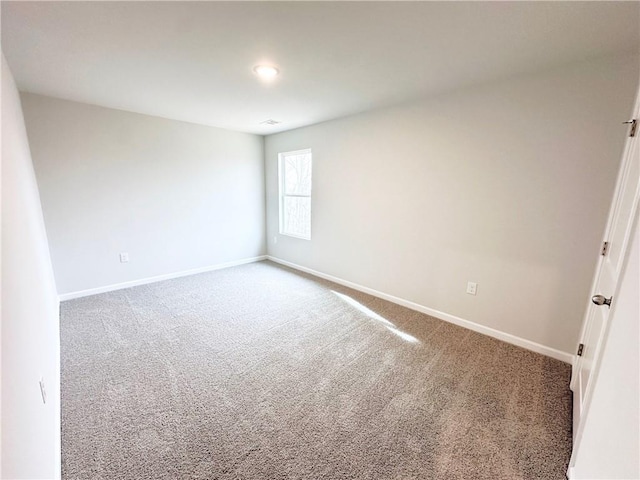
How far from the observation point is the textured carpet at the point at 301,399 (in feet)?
4.48

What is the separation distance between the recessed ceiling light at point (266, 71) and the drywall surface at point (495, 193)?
1.40 metres

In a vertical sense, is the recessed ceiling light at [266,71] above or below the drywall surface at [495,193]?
above

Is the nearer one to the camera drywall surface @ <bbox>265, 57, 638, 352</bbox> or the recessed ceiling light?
drywall surface @ <bbox>265, 57, 638, 352</bbox>

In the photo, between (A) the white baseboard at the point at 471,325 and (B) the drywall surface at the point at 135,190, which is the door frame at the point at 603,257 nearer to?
(A) the white baseboard at the point at 471,325

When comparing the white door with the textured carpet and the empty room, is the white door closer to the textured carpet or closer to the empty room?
the empty room

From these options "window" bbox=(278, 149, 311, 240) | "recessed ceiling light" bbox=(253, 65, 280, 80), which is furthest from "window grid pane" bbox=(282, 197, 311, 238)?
"recessed ceiling light" bbox=(253, 65, 280, 80)

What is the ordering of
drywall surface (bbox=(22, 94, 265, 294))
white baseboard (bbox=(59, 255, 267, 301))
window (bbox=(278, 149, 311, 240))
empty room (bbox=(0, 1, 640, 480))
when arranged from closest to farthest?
1. empty room (bbox=(0, 1, 640, 480))
2. drywall surface (bbox=(22, 94, 265, 294))
3. white baseboard (bbox=(59, 255, 267, 301))
4. window (bbox=(278, 149, 311, 240))

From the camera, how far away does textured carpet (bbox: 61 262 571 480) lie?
137 cm

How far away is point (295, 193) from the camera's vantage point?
462 cm

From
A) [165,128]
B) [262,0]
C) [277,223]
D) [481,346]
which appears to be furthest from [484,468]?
[165,128]

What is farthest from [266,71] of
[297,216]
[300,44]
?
[297,216]

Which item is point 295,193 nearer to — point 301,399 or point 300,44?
point 300,44

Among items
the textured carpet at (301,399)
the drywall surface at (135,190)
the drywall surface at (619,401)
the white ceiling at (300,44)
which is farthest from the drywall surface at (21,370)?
the drywall surface at (135,190)

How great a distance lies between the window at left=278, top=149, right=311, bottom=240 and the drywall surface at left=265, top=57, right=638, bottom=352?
86cm
